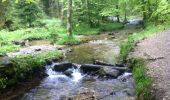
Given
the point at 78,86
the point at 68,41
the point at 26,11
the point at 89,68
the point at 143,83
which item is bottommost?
the point at 78,86

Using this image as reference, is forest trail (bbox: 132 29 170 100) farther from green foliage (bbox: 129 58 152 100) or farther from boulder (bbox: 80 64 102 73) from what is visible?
boulder (bbox: 80 64 102 73)

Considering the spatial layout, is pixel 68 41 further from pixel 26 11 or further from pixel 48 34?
pixel 26 11

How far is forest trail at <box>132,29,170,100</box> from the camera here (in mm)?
8940

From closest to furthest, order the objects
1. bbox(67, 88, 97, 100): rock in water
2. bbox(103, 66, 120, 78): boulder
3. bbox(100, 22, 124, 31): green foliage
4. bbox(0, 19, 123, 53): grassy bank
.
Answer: bbox(67, 88, 97, 100): rock in water < bbox(103, 66, 120, 78): boulder < bbox(0, 19, 123, 53): grassy bank < bbox(100, 22, 124, 31): green foliage

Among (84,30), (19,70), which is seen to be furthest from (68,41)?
(19,70)

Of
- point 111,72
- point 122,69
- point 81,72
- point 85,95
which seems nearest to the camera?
point 85,95

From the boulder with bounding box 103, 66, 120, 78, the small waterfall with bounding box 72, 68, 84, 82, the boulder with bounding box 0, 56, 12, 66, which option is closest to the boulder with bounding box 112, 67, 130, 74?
the boulder with bounding box 103, 66, 120, 78

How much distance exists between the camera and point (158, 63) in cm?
1256

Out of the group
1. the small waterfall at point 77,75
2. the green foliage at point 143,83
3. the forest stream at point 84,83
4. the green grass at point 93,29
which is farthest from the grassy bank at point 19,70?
the green grass at point 93,29

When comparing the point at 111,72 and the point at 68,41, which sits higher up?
the point at 68,41

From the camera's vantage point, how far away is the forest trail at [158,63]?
29.3 feet

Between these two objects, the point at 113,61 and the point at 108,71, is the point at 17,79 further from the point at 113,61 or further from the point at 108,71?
the point at 113,61

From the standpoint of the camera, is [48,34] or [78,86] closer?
[78,86]

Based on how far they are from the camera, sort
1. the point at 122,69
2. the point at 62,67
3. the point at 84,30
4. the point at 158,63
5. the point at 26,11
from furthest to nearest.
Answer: the point at 26,11, the point at 84,30, the point at 62,67, the point at 122,69, the point at 158,63
